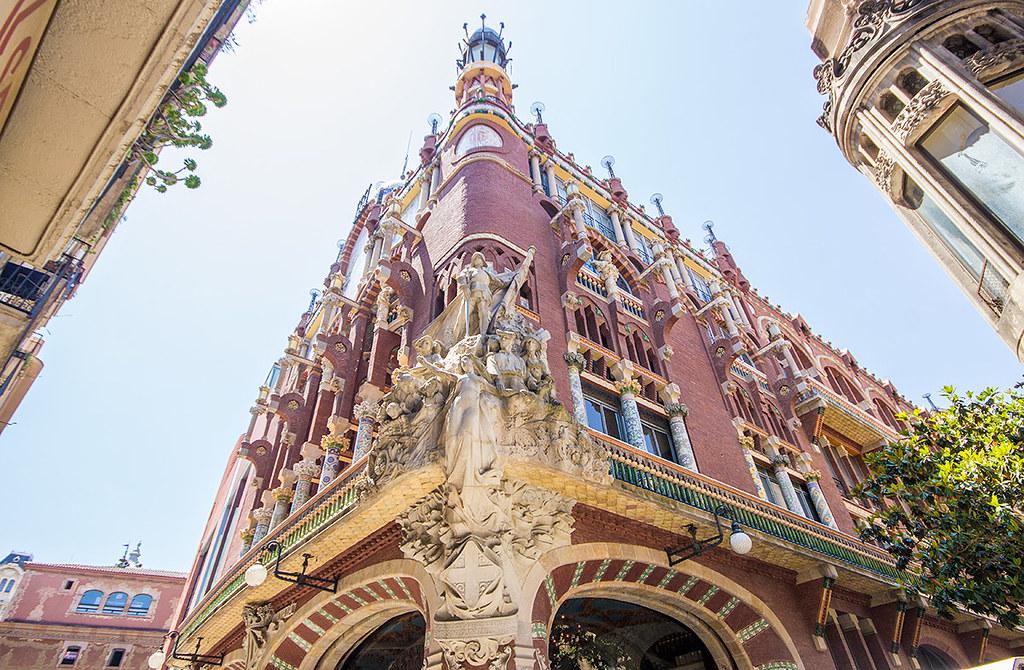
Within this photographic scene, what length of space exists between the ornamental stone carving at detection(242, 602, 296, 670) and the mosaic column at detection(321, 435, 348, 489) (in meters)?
2.74

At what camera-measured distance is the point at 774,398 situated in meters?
19.8

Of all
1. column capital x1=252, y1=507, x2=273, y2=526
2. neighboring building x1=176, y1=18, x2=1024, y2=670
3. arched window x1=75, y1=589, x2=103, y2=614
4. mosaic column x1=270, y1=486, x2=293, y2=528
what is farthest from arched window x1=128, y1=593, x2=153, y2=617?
mosaic column x1=270, y1=486, x2=293, y2=528

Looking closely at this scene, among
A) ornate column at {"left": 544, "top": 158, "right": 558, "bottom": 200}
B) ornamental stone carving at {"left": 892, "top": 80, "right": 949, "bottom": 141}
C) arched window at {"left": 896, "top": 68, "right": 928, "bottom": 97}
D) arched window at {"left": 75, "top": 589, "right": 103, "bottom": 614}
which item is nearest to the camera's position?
ornamental stone carving at {"left": 892, "top": 80, "right": 949, "bottom": 141}

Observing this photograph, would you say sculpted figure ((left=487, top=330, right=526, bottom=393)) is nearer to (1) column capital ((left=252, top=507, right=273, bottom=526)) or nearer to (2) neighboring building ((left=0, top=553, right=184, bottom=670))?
(1) column capital ((left=252, top=507, right=273, bottom=526))

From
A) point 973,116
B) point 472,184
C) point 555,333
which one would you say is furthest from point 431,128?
point 973,116

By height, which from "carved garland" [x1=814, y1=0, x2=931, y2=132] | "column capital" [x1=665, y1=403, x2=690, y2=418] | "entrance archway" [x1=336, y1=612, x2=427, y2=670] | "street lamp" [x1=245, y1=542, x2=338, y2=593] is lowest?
"entrance archway" [x1=336, y1=612, x2=427, y2=670]

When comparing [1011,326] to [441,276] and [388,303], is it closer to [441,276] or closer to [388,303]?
[441,276]

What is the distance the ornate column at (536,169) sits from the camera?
18.5 meters

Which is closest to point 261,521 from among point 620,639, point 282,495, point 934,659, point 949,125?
point 282,495

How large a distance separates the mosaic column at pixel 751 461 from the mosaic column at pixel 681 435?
237 cm

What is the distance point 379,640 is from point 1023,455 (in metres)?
13.3

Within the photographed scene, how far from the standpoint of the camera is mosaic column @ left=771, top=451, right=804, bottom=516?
1549 centimetres

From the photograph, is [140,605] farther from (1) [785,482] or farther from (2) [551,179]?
(1) [785,482]

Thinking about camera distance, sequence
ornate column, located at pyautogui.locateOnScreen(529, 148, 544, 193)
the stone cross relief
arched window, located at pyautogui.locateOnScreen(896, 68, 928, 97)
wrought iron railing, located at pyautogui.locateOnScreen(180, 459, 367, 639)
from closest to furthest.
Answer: the stone cross relief
wrought iron railing, located at pyautogui.locateOnScreen(180, 459, 367, 639)
arched window, located at pyautogui.locateOnScreen(896, 68, 928, 97)
ornate column, located at pyautogui.locateOnScreen(529, 148, 544, 193)
